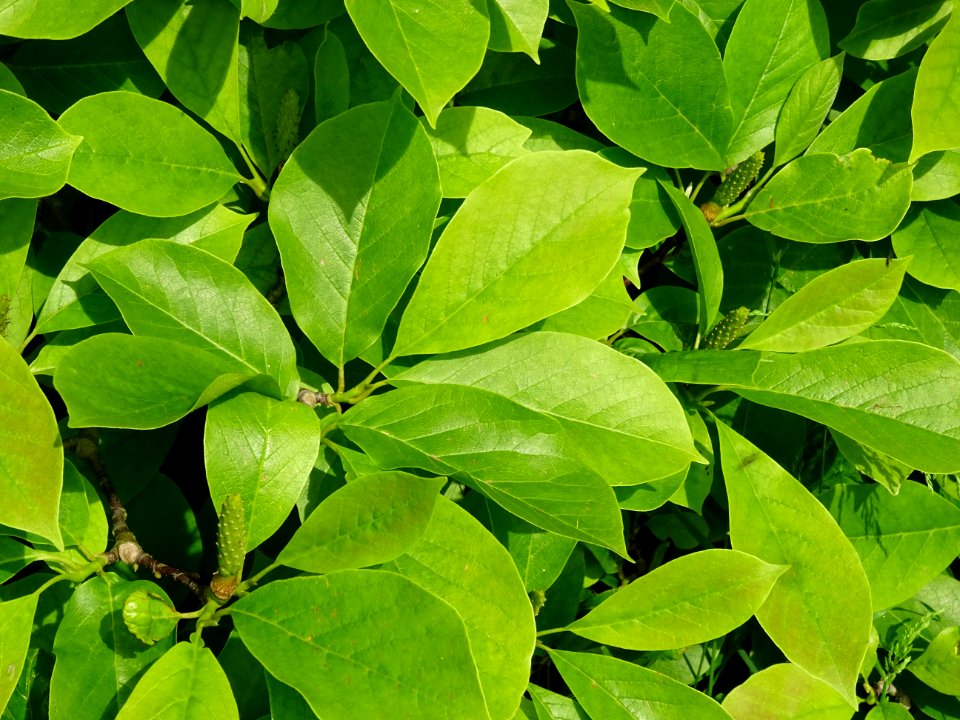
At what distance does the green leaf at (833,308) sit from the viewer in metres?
0.99

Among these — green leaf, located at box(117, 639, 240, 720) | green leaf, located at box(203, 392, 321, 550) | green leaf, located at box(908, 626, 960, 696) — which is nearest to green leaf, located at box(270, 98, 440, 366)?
green leaf, located at box(203, 392, 321, 550)

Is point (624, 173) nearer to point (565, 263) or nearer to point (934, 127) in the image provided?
point (565, 263)

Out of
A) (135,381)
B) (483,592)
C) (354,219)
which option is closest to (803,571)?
(483,592)

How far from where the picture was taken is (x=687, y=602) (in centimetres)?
97

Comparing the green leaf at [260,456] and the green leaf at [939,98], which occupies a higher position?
the green leaf at [939,98]

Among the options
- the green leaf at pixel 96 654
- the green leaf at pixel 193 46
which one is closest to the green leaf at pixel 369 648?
the green leaf at pixel 96 654

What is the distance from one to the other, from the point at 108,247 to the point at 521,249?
0.41 metres

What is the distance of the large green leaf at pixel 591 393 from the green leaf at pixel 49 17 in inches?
17.0

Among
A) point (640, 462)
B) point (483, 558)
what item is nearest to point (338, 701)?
point (483, 558)

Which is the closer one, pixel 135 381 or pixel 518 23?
pixel 135 381

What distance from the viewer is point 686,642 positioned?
0.97 meters

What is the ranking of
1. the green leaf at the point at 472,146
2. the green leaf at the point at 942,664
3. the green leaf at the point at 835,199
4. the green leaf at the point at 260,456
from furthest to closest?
the green leaf at the point at 942,664, the green leaf at the point at 835,199, the green leaf at the point at 472,146, the green leaf at the point at 260,456

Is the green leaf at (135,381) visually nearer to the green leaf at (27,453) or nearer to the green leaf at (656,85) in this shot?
the green leaf at (27,453)

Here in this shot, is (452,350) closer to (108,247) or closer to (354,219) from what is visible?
(354,219)
